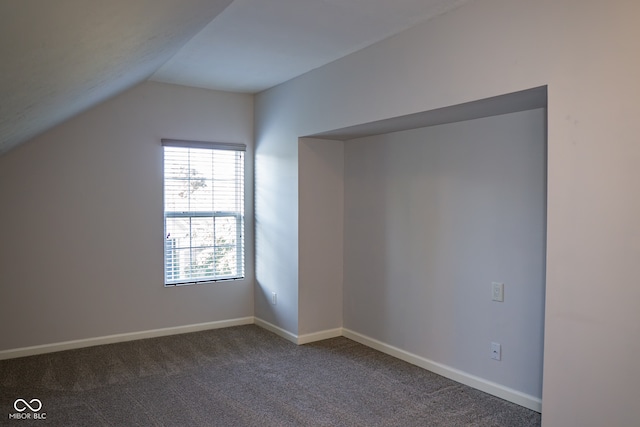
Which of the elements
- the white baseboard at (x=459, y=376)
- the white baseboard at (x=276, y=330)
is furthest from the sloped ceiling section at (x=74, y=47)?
the white baseboard at (x=459, y=376)

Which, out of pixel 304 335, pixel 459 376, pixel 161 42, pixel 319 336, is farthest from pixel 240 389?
pixel 161 42

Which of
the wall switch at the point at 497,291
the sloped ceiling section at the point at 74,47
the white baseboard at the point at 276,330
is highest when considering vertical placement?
the sloped ceiling section at the point at 74,47

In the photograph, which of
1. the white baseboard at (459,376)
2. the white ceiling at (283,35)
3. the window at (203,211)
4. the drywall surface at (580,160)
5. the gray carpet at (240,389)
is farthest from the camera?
the window at (203,211)

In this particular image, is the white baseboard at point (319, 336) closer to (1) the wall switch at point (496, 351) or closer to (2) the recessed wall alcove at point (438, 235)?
(2) the recessed wall alcove at point (438, 235)

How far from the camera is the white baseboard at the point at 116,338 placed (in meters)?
4.04

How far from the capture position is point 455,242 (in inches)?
139

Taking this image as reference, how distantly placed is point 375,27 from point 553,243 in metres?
1.78

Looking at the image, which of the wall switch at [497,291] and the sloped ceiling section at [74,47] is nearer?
the sloped ceiling section at [74,47]

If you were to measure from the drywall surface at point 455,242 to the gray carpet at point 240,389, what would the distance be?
30cm

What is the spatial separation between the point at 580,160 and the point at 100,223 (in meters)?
3.95

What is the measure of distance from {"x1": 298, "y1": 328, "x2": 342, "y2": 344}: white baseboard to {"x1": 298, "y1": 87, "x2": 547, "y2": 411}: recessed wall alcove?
0.05 m

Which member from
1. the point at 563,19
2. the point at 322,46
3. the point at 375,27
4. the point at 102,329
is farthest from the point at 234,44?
the point at 102,329

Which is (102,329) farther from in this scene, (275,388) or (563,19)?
(563,19)

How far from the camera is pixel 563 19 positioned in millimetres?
2303
